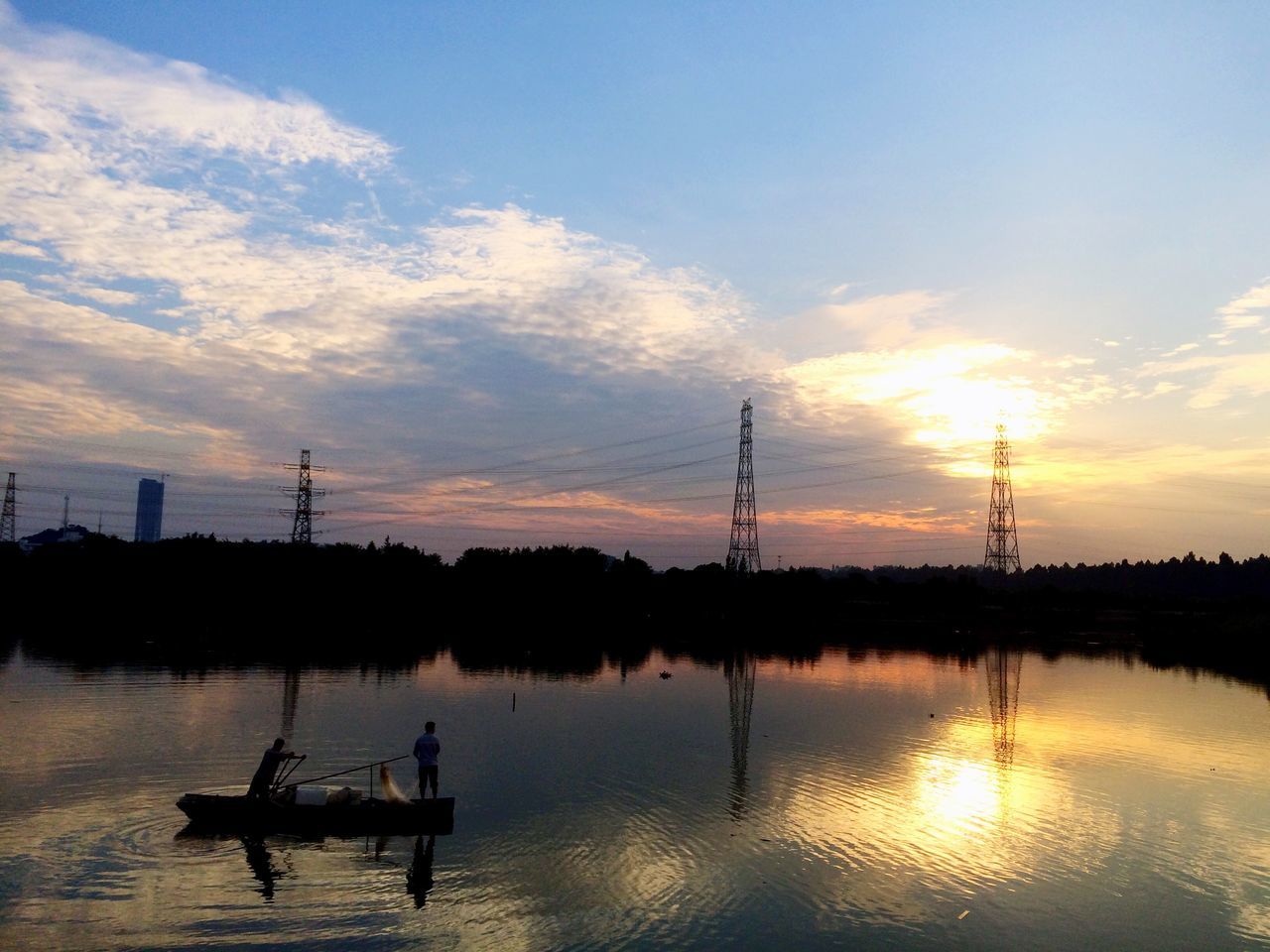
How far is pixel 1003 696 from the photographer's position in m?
53.4

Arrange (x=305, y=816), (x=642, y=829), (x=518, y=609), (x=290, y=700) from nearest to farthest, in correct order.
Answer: (x=305, y=816)
(x=642, y=829)
(x=290, y=700)
(x=518, y=609)

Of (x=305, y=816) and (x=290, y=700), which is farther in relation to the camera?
(x=290, y=700)

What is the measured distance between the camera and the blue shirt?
22.7 m

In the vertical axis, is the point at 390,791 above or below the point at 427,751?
below

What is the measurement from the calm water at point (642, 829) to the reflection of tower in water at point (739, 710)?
0.94 ft

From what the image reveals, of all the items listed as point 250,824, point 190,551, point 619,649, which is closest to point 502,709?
point 250,824

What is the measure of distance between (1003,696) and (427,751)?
135 ft

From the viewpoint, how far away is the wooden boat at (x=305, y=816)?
68.2 ft

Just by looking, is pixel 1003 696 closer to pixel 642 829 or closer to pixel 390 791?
pixel 642 829

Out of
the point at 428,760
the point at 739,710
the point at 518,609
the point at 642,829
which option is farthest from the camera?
the point at 518,609

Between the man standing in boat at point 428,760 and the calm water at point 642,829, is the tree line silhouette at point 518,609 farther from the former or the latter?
the man standing in boat at point 428,760

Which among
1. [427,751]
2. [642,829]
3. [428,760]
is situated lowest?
[642,829]

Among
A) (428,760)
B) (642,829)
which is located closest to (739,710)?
(642,829)

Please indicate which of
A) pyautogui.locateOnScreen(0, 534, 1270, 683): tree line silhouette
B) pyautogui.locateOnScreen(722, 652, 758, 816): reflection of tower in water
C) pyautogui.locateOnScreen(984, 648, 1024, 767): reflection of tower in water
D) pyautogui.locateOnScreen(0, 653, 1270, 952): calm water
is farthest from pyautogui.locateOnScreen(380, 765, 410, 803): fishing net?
pyautogui.locateOnScreen(0, 534, 1270, 683): tree line silhouette
